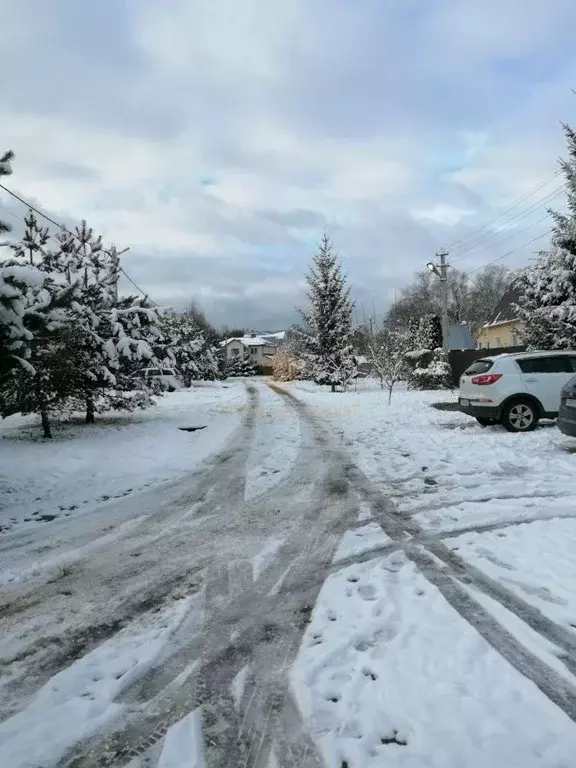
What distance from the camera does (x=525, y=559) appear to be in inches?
180

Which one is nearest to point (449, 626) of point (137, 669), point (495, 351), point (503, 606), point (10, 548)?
point (503, 606)

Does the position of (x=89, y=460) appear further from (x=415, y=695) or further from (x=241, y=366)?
(x=241, y=366)

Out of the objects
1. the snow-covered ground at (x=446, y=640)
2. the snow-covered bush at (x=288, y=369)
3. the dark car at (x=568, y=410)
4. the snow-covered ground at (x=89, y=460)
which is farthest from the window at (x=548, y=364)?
the snow-covered bush at (x=288, y=369)

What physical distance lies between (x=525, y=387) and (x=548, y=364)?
0.70 metres

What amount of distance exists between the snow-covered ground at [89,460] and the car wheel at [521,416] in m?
6.08

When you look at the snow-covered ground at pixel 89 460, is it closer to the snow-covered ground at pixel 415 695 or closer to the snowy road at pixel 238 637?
the snowy road at pixel 238 637

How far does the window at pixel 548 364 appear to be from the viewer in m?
11.1

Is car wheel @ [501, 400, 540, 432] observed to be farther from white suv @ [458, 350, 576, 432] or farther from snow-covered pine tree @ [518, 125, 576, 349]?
snow-covered pine tree @ [518, 125, 576, 349]

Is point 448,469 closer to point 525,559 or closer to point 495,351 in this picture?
point 525,559

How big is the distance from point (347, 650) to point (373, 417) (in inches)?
500

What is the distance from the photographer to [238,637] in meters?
3.48

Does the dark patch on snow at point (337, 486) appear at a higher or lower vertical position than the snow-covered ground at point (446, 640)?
higher

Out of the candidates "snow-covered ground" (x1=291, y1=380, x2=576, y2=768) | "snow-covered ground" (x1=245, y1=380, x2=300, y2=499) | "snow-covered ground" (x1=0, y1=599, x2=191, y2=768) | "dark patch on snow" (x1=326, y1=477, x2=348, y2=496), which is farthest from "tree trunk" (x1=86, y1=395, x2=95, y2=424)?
"snow-covered ground" (x1=0, y1=599, x2=191, y2=768)

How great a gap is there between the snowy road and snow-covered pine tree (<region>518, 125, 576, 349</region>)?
1280cm
